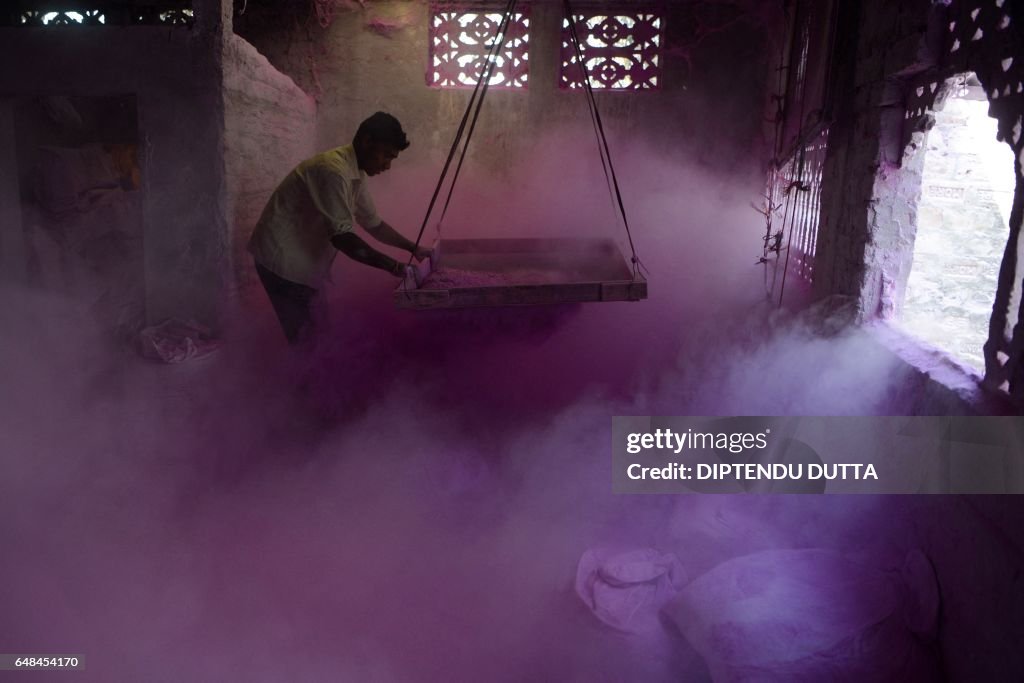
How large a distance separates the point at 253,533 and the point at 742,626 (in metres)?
2.69

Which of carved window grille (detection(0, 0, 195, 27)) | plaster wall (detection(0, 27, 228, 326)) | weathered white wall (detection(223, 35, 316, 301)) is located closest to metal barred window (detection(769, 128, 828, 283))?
weathered white wall (detection(223, 35, 316, 301))

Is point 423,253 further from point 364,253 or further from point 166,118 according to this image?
point 166,118

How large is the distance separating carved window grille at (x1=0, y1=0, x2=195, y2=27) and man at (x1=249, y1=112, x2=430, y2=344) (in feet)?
12.2

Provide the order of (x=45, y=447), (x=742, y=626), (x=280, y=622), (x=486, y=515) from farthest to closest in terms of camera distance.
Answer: (x=45, y=447)
(x=486, y=515)
(x=280, y=622)
(x=742, y=626)

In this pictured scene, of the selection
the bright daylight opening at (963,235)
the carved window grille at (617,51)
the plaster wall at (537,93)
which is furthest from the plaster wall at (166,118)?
the bright daylight opening at (963,235)

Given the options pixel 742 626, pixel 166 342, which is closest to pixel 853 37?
pixel 742 626

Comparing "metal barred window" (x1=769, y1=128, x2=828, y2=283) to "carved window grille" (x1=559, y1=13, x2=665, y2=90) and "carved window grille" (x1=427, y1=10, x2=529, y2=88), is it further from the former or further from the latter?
"carved window grille" (x1=427, y1=10, x2=529, y2=88)

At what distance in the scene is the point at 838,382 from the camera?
389 cm

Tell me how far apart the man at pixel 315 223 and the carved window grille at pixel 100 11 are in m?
3.71

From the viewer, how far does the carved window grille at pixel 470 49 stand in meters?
6.97

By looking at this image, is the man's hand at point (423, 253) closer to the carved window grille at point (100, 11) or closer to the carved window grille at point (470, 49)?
the carved window grille at point (470, 49)

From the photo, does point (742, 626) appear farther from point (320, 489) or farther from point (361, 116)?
point (361, 116)

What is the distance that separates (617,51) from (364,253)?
4178mm

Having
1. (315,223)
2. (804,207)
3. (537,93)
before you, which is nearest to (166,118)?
(315,223)
